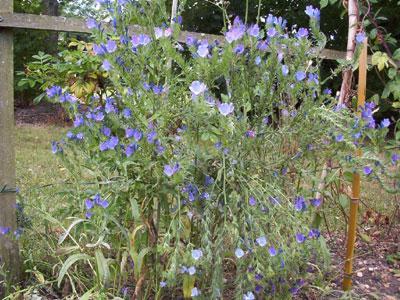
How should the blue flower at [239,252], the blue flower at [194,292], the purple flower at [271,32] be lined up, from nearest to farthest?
1. the blue flower at [239,252]
2. the blue flower at [194,292]
3. the purple flower at [271,32]

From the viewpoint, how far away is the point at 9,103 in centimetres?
217

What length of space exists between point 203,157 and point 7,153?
922mm

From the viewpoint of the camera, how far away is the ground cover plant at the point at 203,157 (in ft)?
5.74

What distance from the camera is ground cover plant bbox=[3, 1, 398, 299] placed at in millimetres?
1748

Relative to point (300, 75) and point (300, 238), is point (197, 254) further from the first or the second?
point (300, 75)

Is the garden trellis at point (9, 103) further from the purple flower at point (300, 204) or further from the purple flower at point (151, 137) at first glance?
the purple flower at point (300, 204)

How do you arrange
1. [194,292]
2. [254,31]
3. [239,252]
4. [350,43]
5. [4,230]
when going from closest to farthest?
[239,252]
[194,292]
[254,31]
[4,230]
[350,43]

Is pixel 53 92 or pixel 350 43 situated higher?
pixel 350 43

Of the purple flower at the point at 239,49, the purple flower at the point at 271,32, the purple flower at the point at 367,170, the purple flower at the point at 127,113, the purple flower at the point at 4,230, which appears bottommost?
the purple flower at the point at 4,230

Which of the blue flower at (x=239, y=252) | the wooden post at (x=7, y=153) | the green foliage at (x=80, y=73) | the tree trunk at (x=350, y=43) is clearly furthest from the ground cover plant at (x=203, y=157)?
the green foliage at (x=80, y=73)

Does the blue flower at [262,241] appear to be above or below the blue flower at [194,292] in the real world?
above

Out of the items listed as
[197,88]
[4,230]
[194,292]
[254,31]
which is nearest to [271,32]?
[254,31]

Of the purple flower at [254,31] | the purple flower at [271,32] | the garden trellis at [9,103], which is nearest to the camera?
the purple flower at [254,31]

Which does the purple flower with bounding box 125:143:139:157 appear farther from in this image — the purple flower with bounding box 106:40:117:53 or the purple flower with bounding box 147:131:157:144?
the purple flower with bounding box 106:40:117:53
